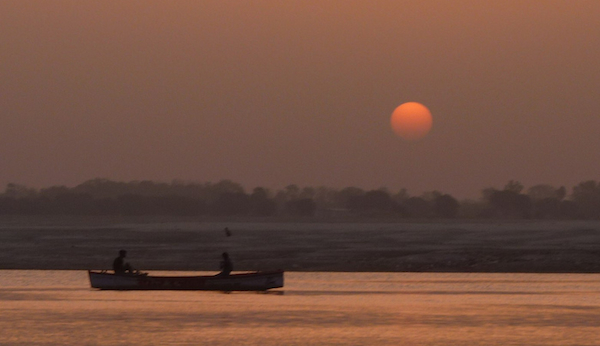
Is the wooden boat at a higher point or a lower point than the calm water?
higher

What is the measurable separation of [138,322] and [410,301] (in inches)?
589

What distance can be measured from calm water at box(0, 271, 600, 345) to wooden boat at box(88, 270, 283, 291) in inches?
21.5

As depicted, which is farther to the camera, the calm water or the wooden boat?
the wooden boat

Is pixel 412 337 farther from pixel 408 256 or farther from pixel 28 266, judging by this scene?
pixel 408 256

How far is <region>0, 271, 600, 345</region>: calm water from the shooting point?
3384 centimetres

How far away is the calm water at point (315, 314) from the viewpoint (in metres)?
33.8

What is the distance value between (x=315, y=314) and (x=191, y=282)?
494 inches

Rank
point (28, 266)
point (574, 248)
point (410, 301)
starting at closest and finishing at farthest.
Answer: point (410, 301) < point (28, 266) < point (574, 248)

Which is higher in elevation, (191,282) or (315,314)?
(191,282)

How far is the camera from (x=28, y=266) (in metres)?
77.0

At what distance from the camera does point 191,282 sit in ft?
172

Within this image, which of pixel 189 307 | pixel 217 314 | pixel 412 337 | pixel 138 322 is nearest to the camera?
pixel 412 337

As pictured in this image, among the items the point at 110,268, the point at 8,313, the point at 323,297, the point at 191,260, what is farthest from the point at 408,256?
the point at 8,313

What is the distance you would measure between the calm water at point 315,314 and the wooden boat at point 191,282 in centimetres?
55
